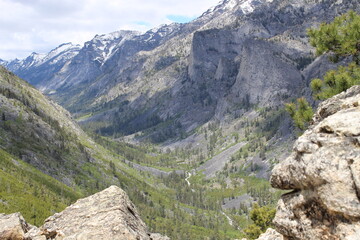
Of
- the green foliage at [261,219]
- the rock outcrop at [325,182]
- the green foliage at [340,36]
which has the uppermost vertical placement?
the green foliage at [340,36]

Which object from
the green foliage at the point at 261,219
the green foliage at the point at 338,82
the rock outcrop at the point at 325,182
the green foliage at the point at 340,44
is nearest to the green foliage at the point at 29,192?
the green foliage at the point at 261,219

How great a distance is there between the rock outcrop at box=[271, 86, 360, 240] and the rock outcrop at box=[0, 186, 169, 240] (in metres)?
8.08

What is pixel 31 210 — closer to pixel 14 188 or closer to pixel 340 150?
pixel 14 188

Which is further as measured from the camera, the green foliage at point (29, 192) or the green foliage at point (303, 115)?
the green foliage at point (29, 192)

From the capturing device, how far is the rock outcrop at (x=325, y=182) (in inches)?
403

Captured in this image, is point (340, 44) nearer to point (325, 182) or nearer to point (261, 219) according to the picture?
point (325, 182)

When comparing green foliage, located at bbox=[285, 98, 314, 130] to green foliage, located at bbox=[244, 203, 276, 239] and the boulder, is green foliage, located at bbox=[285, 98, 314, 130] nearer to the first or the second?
the boulder

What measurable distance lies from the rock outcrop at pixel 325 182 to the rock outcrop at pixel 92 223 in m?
8.08

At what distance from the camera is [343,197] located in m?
10.3

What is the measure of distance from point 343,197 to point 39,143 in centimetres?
18414

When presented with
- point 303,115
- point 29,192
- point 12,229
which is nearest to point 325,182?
point 303,115

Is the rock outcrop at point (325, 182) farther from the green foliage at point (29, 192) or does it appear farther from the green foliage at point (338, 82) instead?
the green foliage at point (29, 192)

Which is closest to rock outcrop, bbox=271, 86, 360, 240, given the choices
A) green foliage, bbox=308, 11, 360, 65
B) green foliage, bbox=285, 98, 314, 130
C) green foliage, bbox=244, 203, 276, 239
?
green foliage, bbox=285, 98, 314, 130

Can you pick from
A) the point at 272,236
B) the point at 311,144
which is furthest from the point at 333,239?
the point at 272,236
